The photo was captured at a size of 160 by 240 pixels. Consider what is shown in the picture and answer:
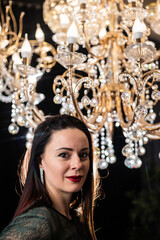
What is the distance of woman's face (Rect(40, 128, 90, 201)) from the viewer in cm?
66

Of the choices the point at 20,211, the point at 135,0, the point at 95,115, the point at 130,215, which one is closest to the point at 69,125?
the point at 20,211

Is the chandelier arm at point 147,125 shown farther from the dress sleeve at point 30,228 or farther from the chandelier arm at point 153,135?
the dress sleeve at point 30,228

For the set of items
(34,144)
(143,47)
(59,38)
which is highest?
(59,38)

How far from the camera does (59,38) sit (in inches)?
58.6

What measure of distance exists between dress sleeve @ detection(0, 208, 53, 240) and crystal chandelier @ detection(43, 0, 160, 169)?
554 millimetres

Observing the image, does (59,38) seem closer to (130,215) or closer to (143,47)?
(143,47)

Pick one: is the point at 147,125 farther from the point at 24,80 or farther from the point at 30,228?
the point at 30,228

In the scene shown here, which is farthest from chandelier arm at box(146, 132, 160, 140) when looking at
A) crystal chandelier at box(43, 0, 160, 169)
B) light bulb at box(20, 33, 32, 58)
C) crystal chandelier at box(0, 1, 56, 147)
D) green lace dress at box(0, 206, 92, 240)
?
green lace dress at box(0, 206, 92, 240)

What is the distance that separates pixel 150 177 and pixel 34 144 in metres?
0.45

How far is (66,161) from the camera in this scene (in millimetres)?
662

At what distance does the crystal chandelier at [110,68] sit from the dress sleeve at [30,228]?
554 mm

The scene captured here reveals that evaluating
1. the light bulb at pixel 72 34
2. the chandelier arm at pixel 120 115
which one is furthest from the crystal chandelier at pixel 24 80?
→ the chandelier arm at pixel 120 115

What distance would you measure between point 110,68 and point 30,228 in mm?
Result: 952

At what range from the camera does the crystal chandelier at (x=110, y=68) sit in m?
1.07
